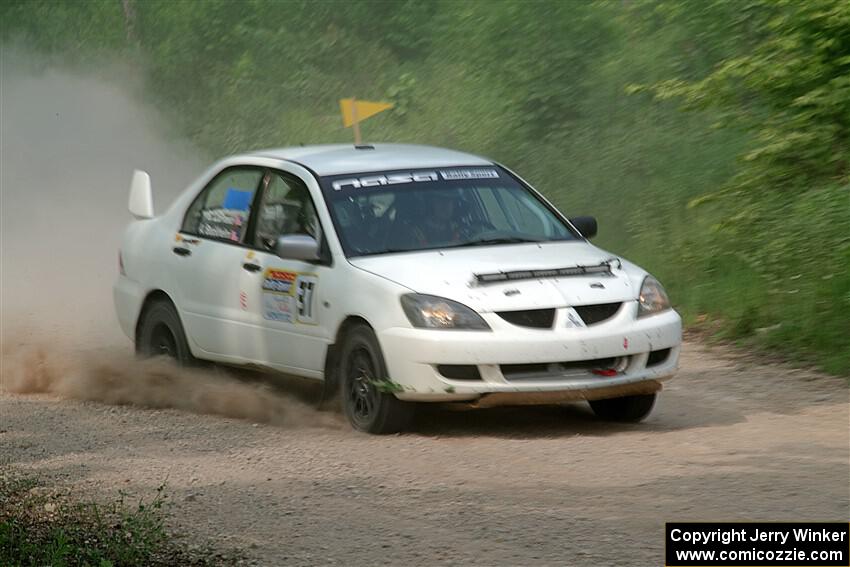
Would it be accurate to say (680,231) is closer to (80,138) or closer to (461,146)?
(461,146)

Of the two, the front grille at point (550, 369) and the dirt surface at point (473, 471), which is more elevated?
the front grille at point (550, 369)

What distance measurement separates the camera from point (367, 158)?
10.8 meters

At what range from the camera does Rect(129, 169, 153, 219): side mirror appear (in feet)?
39.9

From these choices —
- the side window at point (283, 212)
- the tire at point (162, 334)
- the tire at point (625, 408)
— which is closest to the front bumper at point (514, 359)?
the tire at point (625, 408)

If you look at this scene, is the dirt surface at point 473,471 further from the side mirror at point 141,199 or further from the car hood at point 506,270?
the side mirror at point 141,199

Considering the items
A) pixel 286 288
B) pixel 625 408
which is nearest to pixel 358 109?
pixel 286 288

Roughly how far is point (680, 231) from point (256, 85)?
41.8 ft

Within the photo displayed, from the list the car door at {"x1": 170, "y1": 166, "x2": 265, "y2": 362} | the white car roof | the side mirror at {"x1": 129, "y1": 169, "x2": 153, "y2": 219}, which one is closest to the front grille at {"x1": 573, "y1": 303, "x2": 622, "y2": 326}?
the white car roof

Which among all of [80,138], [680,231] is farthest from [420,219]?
[80,138]

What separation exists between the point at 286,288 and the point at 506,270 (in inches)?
60.4

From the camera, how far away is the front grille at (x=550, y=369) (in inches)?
A: 357

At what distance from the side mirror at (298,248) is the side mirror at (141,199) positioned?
8.25 feet

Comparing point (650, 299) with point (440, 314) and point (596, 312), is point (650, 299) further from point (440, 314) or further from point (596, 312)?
point (440, 314)

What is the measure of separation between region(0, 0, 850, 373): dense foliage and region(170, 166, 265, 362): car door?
400cm
